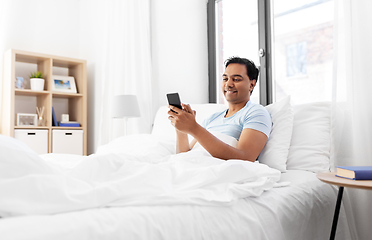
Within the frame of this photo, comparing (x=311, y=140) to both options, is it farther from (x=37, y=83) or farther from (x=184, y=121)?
(x=37, y=83)

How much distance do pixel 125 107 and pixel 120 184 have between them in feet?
6.16

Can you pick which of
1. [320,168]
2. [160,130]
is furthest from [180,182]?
[160,130]

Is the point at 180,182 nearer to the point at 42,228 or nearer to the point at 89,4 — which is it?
the point at 42,228

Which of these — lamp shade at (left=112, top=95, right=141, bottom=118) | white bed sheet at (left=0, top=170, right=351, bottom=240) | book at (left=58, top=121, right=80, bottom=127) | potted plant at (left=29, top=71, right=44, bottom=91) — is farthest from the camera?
book at (left=58, top=121, right=80, bottom=127)

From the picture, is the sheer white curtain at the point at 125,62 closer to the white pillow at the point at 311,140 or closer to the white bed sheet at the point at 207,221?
the white pillow at the point at 311,140

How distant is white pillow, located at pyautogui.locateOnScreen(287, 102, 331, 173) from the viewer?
151cm

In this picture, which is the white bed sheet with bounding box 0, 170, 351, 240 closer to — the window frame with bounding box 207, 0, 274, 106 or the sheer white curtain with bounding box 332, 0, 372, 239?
the sheer white curtain with bounding box 332, 0, 372, 239

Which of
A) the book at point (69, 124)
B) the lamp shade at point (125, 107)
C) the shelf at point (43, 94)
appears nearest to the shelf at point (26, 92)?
the shelf at point (43, 94)

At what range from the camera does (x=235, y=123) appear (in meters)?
1.57

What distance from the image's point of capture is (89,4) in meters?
3.58

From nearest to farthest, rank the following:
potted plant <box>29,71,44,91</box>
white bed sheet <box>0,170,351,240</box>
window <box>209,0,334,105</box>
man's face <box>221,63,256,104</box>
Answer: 1. white bed sheet <box>0,170,351,240</box>
2. man's face <box>221,63,256,104</box>
3. window <box>209,0,334,105</box>
4. potted plant <box>29,71,44,91</box>

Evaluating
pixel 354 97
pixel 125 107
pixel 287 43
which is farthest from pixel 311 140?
pixel 125 107

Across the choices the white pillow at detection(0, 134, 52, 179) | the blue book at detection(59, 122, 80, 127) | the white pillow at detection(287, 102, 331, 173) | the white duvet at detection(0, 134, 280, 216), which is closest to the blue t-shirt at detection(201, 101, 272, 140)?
the white pillow at detection(287, 102, 331, 173)

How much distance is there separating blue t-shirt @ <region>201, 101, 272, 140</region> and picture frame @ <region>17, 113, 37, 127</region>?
2.09 meters
